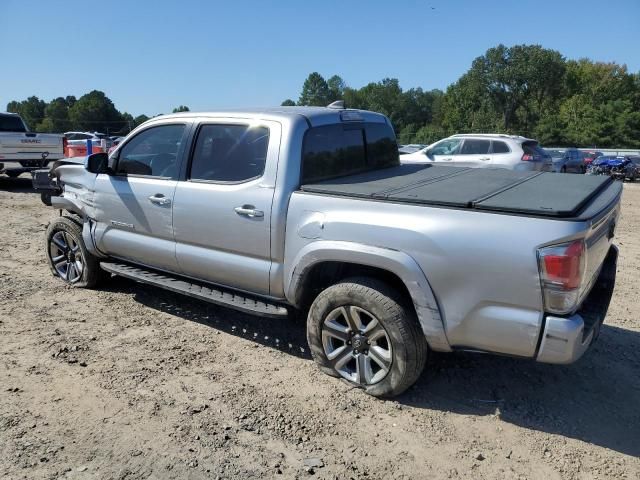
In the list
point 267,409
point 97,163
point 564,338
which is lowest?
point 267,409

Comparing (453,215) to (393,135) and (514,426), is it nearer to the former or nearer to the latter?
(514,426)

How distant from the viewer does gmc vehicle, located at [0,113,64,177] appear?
1297cm

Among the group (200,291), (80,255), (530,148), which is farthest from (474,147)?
(200,291)

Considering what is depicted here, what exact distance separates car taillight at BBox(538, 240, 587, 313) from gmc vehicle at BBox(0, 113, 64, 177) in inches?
544

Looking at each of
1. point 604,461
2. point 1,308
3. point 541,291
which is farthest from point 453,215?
point 1,308

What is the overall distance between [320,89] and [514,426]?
119660 millimetres

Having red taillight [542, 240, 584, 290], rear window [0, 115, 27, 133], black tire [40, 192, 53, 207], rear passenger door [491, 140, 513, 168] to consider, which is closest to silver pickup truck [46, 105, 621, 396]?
red taillight [542, 240, 584, 290]

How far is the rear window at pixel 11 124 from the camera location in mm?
14252

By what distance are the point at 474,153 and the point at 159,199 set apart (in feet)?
36.5

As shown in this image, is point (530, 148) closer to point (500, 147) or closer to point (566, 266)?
point (500, 147)

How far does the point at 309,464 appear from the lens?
9.25ft

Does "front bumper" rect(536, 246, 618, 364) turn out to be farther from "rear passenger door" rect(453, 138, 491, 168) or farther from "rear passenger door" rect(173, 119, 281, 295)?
"rear passenger door" rect(453, 138, 491, 168)

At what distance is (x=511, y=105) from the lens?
78.1 m

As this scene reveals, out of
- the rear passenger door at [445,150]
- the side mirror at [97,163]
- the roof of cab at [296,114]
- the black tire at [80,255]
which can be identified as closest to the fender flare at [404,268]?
the roof of cab at [296,114]
